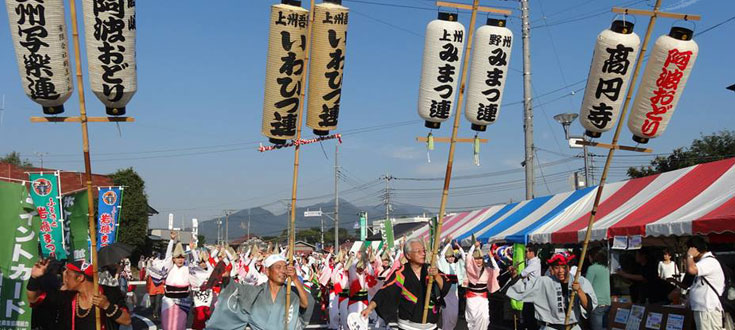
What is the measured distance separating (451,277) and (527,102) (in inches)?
316

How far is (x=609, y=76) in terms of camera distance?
8758mm

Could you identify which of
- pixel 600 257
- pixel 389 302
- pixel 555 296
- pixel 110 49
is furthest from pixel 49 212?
pixel 555 296

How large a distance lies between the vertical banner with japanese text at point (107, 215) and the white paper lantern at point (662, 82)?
52.1 ft

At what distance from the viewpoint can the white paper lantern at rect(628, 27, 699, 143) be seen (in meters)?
8.55

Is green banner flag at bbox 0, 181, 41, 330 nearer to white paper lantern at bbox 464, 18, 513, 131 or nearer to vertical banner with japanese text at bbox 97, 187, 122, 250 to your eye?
white paper lantern at bbox 464, 18, 513, 131

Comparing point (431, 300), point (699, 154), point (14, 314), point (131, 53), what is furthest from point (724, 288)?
point (699, 154)

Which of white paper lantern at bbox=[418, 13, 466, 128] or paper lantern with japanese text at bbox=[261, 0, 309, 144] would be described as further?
white paper lantern at bbox=[418, 13, 466, 128]

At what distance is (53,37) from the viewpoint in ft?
22.9

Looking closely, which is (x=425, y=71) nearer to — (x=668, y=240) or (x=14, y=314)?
(x=14, y=314)

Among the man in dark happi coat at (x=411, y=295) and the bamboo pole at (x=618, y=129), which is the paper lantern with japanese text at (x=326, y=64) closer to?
the man in dark happi coat at (x=411, y=295)

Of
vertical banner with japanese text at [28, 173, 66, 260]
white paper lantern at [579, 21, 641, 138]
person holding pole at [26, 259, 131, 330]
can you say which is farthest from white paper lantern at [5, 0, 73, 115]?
vertical banner with japanese text at [28, 173, 66, 260]

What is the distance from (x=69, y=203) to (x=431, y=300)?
12.7 meters

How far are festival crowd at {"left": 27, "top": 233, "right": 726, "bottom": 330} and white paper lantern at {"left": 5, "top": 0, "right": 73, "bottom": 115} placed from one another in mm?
1793

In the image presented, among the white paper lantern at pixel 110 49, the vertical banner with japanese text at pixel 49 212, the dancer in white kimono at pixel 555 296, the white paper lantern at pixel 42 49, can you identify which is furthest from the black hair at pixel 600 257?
the vertical banner with japanese text at pixel 49 212
